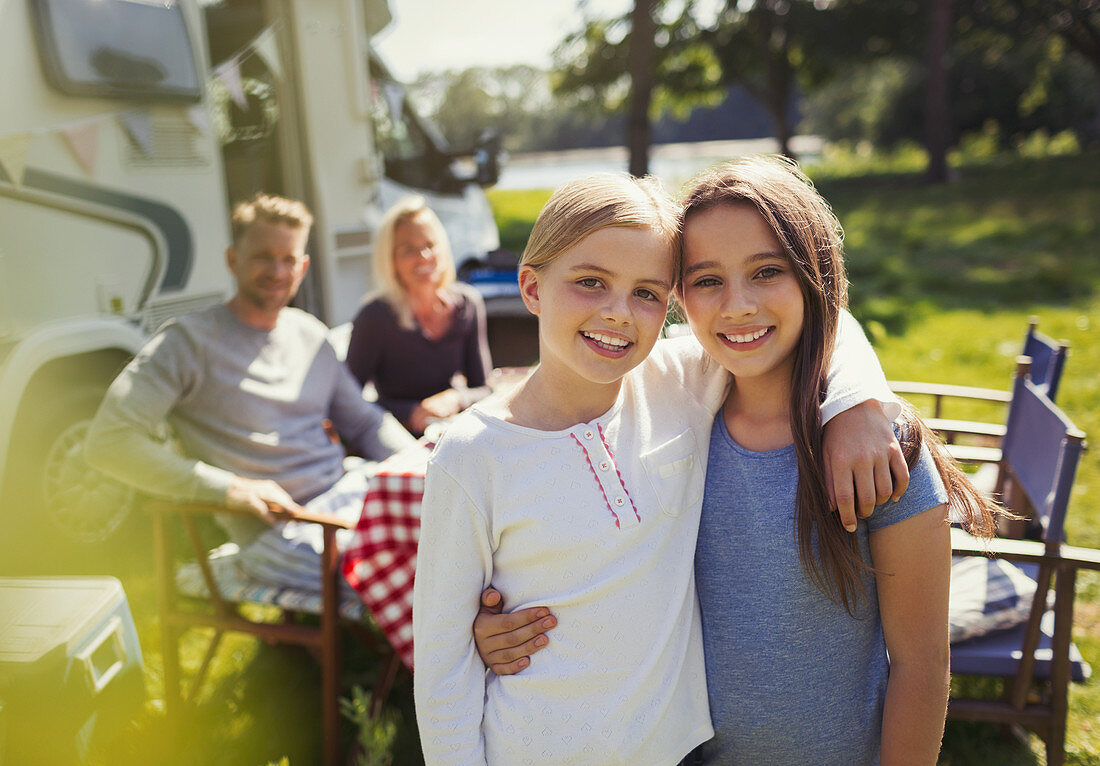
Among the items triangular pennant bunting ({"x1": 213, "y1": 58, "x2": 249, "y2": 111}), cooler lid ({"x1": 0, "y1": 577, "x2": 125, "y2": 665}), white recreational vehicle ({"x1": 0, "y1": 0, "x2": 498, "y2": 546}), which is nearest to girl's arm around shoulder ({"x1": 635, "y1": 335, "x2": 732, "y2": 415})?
cooler lid ({"x1": 0, "y1": 577, "x2": 125, "y2": 665})

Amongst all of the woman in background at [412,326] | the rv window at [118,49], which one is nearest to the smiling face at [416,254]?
the woman in background at [412,326]

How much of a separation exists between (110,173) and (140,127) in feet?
0.80

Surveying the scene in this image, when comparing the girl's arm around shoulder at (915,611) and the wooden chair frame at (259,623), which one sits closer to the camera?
the girl's arm around shoulder at (915,611)

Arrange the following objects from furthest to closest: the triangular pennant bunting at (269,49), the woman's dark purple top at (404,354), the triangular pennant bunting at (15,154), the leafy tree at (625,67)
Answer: the leafy tree at (625,67) → the triangular pennant bunting at (269,49) → the woman's dark purple top at (404,354) → the triangular pennant bunting at (15,154)

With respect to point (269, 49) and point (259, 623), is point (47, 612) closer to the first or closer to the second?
point (259, 623)

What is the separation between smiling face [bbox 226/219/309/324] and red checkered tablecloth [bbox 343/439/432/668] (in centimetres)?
96

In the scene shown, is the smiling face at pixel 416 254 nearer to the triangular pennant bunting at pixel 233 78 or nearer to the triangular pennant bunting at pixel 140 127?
the triangular pennant bunting at pixel 140 127

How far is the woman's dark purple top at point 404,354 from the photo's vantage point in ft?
11.4

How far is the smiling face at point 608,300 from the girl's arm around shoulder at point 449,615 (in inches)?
11.1

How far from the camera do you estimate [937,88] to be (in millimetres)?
15367

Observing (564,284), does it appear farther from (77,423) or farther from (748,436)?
(77,423)

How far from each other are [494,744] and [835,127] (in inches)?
1684

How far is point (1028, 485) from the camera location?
2295mm

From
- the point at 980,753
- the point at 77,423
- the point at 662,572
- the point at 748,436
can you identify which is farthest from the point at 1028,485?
the point at 77,423
